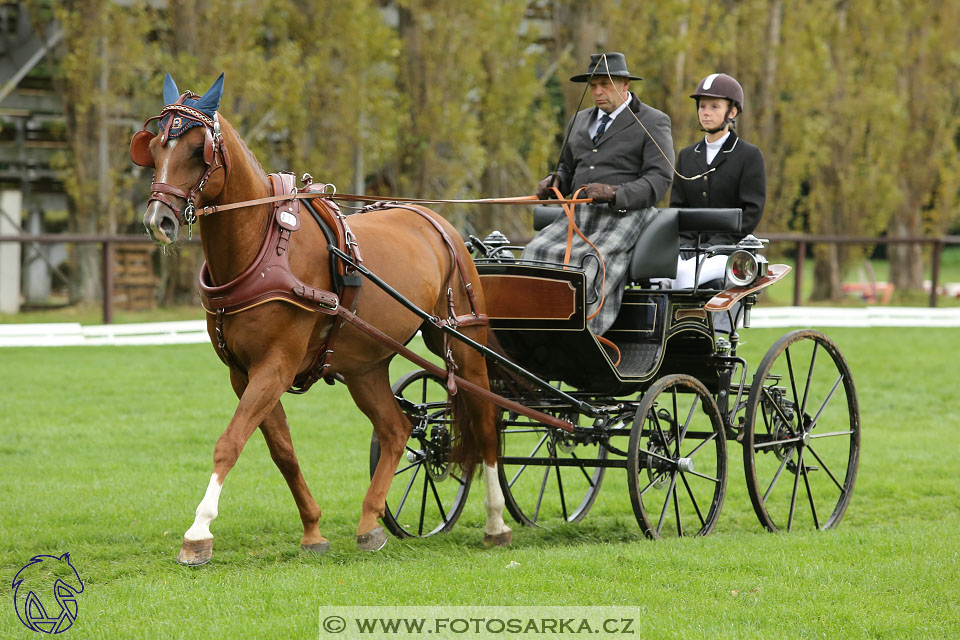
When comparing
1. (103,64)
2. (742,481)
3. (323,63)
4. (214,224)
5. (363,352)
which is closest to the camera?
(214,224)

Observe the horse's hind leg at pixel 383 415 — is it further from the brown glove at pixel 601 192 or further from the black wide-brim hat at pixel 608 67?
the black wide-brim hat at pixel 608 67

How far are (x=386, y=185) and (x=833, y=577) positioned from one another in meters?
15.5

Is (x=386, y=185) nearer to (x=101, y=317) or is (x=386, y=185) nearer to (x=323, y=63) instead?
(x=323, y=63)

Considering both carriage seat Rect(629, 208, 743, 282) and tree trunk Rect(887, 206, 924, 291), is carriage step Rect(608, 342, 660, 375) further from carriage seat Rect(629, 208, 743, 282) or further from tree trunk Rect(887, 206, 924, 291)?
tree trunk Rect(887, 206, 924, 291)

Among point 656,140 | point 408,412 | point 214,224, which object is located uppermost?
point 656,140

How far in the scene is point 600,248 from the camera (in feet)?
19.3

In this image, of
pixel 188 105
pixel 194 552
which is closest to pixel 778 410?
pixel 194 552

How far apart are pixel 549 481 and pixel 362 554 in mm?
2531

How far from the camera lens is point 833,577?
4742 mm

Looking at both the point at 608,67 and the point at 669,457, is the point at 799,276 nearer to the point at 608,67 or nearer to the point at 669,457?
the point at 608,67

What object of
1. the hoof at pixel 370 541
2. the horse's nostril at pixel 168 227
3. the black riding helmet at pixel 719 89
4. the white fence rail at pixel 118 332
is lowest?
the white fence rail at pixel 118 332

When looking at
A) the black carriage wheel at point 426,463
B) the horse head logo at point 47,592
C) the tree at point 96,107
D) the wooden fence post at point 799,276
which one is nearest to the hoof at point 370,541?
the black carriage wheel at point 426,463

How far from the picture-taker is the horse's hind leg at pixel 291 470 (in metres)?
5.19

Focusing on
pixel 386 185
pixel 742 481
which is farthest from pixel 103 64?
pixel 742 481
